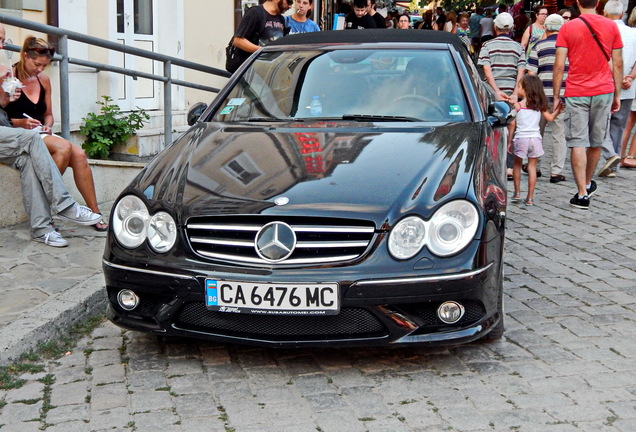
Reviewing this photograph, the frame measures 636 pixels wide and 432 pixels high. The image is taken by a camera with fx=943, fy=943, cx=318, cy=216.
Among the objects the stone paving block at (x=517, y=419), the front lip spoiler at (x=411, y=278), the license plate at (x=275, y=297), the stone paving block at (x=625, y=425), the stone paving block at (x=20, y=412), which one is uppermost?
the front lip spoiler at (x=411, y=278)

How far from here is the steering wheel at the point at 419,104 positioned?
534cm

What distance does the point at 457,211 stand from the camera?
416 cm

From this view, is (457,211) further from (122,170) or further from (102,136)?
(102,136)

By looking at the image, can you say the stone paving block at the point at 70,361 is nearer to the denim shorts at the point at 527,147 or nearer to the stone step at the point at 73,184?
the stone step at the point at 73,184

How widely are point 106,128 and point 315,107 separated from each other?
155 inches

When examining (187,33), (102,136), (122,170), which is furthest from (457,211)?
(187,33)

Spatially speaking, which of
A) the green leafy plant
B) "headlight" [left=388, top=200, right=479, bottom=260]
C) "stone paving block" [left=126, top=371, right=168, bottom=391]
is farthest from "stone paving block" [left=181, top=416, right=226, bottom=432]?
the green leafy plant

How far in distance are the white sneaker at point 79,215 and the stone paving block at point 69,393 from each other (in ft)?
7.93

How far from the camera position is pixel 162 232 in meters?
4.30

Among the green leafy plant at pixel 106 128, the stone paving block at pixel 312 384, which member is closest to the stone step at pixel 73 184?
the green leafy plant at pixel 106 128

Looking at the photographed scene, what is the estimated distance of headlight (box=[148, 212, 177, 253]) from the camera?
14.0ft

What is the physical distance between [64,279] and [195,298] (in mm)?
A: 1708

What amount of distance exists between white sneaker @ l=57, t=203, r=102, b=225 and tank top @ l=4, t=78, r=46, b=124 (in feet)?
2.75

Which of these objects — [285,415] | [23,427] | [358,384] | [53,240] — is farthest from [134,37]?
[285,415]
